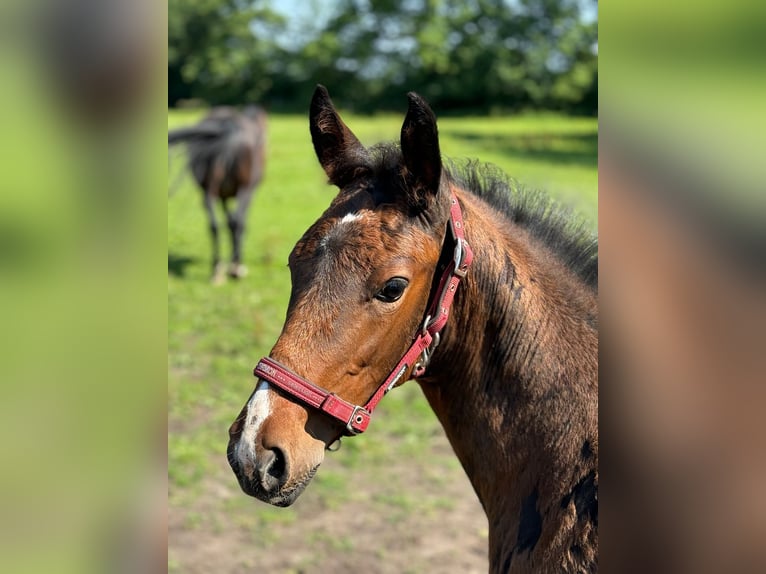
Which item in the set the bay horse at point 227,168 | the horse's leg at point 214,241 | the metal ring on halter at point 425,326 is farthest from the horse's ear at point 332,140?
the horse's leg at point 214,241

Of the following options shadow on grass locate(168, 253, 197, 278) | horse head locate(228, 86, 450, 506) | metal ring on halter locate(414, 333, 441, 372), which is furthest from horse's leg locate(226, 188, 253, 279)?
metal ring on halter locate(414, 333, 441, 372)

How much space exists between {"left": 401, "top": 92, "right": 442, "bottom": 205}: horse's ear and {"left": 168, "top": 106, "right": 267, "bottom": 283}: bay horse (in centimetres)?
852

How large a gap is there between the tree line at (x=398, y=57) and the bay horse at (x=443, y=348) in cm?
3374

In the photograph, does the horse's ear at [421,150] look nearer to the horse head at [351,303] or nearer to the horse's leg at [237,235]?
the horse head at [351,303]

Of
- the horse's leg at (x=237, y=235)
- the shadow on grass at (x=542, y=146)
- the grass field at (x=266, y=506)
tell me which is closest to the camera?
the grass field at (x=266, y=506)

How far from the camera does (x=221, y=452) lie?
605cm

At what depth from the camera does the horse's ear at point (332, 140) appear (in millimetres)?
2402

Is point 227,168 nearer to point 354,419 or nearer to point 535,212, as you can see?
point 535,212

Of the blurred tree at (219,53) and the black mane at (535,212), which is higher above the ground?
the black mane at (535,212)

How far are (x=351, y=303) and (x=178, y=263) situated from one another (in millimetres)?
10079
